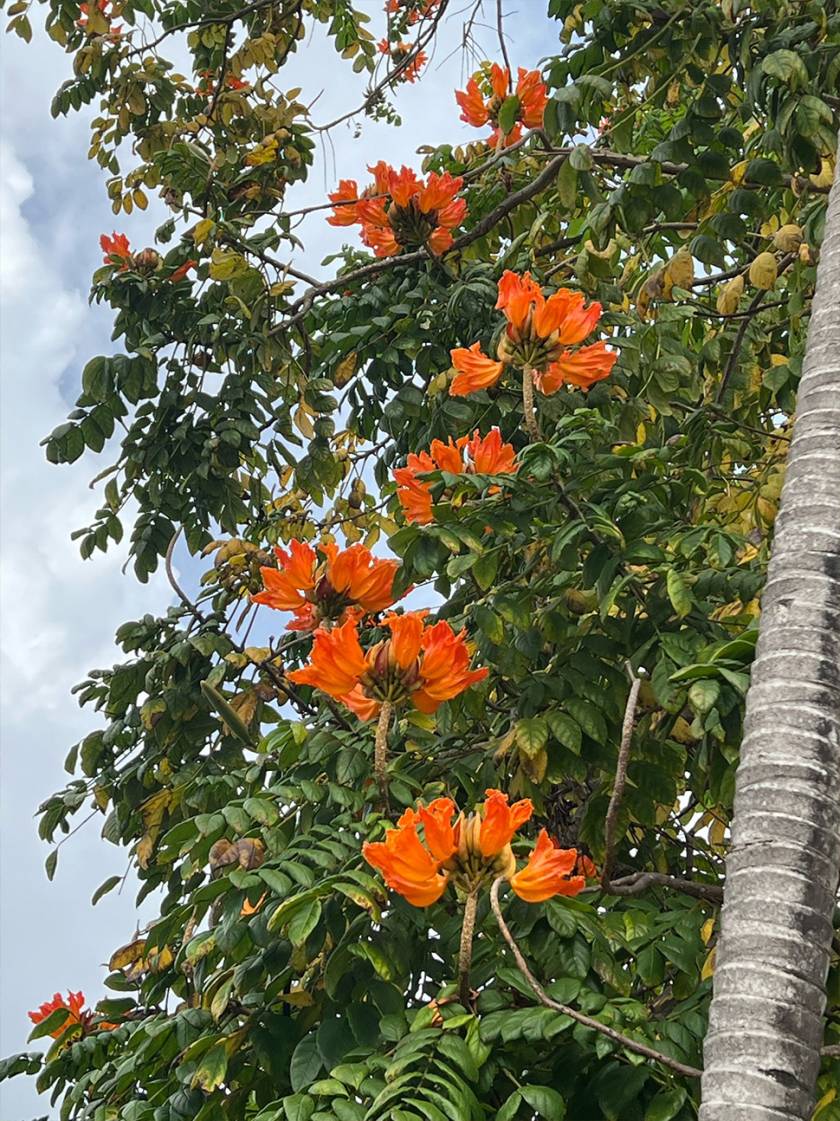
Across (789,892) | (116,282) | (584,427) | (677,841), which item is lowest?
(789,892)

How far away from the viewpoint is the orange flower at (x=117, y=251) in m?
3.93

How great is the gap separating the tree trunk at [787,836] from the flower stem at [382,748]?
711 millimetres

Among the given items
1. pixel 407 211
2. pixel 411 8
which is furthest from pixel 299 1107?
pixel 411 8

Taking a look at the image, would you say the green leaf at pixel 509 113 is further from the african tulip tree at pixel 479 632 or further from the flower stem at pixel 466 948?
the flower stem at pixel 466 948

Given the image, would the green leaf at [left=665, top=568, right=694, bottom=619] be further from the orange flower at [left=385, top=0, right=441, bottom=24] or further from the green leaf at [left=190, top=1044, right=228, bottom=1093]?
the orange flower at [left=385, top=0, right=441, bottom=24]

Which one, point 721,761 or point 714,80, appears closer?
point 721,761

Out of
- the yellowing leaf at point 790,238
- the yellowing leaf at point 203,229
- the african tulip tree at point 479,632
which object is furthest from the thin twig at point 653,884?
the yellowing leaf at point 203,229

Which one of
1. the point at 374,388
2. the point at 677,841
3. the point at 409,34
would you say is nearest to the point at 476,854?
the point at 677,841

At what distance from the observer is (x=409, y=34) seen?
5.14 meters

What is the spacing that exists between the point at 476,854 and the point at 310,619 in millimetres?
675

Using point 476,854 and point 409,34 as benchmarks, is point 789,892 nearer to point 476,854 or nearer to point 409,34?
point 476,854

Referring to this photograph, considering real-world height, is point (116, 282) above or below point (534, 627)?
above

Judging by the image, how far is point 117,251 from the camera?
→ 3.95 m

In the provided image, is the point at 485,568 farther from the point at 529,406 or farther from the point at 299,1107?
the point at 299,1107
